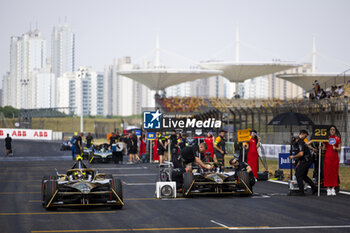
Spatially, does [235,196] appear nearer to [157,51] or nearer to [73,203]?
[73,203]

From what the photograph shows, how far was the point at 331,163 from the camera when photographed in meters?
16.0

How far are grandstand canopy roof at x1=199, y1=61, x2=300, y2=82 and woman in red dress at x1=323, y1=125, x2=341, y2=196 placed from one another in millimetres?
66875

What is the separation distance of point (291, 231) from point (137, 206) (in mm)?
4446

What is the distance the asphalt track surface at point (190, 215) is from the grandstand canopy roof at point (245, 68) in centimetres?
6775

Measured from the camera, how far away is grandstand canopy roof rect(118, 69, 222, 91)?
8656cm

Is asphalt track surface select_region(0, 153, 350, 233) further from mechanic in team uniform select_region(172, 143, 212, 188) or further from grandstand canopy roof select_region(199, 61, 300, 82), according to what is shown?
grandstand canopy roof select_region(199, 61, 300, 82)

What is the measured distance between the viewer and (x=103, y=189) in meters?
13.2

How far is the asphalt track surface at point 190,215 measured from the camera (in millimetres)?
10227

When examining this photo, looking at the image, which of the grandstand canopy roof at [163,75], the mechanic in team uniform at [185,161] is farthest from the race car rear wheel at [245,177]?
the grandstand canopy roof at [163,75]

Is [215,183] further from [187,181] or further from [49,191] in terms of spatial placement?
[49,191]

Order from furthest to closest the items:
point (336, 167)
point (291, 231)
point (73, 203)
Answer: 1. point (336, 167)
2. point (73, 203)
3. point (291, 231)

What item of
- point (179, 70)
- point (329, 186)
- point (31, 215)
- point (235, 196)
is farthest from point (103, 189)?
point (179, 70)

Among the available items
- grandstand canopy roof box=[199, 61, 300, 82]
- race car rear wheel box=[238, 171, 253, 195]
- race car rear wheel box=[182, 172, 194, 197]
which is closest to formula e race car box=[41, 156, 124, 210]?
race car rear wheel box=[182, 172, 194, 197]

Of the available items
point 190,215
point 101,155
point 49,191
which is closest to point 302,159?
point 190,215
